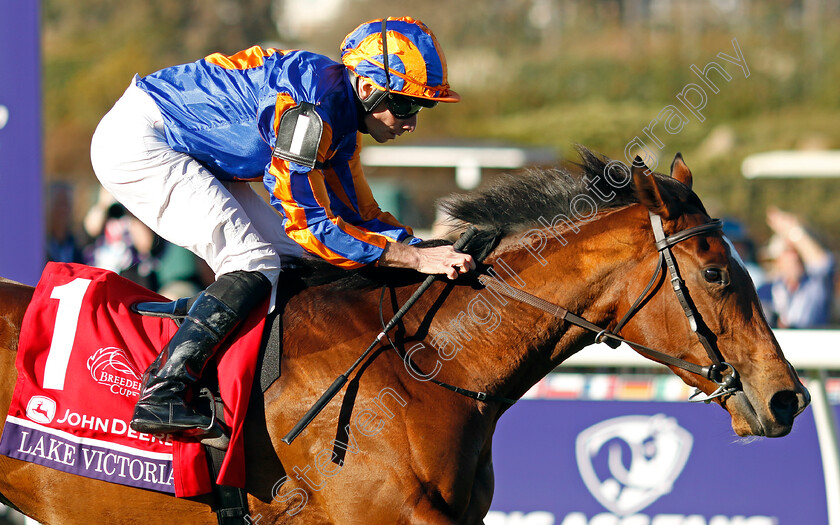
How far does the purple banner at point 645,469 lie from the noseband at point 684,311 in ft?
5.39

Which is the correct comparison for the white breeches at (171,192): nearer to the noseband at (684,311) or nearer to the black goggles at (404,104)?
the black goggles at (404,104)

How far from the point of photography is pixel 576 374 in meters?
4.57

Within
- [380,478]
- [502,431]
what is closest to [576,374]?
[502,431]

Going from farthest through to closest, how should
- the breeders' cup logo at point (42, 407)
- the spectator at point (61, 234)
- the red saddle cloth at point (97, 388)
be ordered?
the spectator at point (61, 234) → the breeders' cup logo at point (42, 407) → the red saddle cloth at point (97, 388)

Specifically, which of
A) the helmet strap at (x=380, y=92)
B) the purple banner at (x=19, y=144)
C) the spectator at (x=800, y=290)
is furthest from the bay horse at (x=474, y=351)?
the spectator at (x=800, y=290)

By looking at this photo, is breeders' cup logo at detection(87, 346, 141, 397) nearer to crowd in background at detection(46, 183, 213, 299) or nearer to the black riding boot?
the black riding boot

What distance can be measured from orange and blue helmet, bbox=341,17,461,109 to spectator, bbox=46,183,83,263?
3.86 m

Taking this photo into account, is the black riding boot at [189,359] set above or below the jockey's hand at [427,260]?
below

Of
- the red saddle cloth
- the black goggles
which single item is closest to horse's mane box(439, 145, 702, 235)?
the black goggles

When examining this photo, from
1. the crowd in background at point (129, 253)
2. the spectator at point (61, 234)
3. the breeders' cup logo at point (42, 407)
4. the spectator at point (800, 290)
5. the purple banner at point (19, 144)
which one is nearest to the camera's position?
the breeders' cup logo at point (42, 407)

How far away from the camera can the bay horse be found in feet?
8.59

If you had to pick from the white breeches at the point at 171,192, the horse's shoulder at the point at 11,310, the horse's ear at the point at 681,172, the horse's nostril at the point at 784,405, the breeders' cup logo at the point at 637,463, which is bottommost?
the horse's shoulder at the point at 11,310

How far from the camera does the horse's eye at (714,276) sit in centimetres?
264

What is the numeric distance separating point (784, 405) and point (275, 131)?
1699mm
